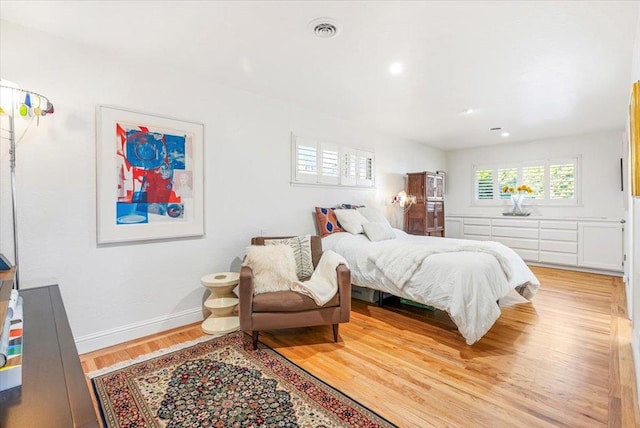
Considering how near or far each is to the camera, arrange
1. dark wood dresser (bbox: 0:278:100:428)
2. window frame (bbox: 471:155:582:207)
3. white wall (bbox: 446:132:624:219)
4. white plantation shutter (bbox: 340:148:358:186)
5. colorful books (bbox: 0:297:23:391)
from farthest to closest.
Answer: window frame (bbox: 471:155:582:207), white wall (bbox: 446:132:624:219), white plantation shutter (bbox: 340:148:358:186), colorful books (bbox: 0:297:23:391), dark wood dresser (bbox: 0:278:100:428)

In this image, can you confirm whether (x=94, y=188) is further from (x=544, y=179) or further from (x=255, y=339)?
(x=544, y=179)

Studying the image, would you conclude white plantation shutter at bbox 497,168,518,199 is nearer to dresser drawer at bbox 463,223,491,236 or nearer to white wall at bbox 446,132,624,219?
white wall at bbox 446,132,624,219

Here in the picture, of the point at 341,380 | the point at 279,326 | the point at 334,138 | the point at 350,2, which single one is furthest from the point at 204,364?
the point at 334,138

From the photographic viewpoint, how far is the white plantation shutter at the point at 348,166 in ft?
14.9

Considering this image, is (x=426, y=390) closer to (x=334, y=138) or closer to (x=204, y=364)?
(x=204, y=364)

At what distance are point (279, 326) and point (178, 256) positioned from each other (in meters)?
1.23

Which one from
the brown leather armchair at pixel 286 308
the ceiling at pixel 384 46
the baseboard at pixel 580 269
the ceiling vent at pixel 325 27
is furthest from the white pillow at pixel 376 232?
the baseboard at pixel 580 269

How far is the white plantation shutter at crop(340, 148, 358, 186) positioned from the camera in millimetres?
4547

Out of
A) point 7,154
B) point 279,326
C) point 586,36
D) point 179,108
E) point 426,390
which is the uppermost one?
point 586,36

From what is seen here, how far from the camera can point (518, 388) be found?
2008 millimetres

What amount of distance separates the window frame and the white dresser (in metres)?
0.46

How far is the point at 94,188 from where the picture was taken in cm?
249

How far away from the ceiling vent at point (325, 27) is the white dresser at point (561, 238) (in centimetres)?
538

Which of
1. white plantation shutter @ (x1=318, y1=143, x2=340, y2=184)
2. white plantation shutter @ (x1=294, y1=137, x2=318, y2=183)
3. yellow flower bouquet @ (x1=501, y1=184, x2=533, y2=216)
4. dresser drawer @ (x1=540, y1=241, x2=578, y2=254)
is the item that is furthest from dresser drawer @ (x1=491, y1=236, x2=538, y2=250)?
white plantation shutter @ (x1=294, y1=137, x2=318, y2=183)
